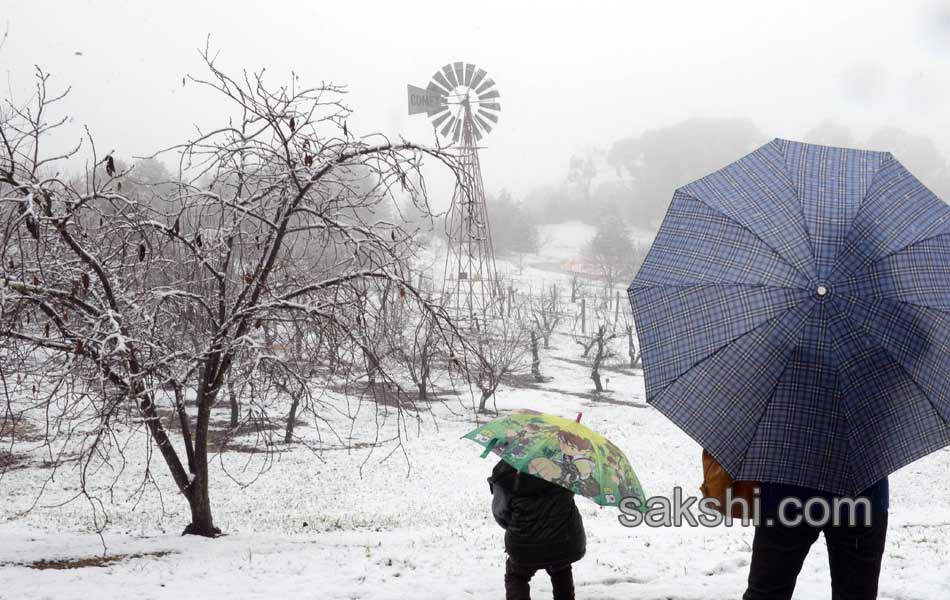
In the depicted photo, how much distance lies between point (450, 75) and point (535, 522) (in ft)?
86.1

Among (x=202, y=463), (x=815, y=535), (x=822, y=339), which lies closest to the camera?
(x=822, y=339)

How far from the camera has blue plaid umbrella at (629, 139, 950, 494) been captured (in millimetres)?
2332

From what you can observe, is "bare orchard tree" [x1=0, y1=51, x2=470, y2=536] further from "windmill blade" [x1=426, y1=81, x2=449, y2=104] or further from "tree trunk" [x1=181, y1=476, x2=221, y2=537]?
"windmill blade" [x1=426, y1=81, x2=449, y2=104]

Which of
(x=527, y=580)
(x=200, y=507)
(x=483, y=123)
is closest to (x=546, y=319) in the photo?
(x=483, y=123)

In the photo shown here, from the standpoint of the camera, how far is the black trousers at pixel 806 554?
2.42 m

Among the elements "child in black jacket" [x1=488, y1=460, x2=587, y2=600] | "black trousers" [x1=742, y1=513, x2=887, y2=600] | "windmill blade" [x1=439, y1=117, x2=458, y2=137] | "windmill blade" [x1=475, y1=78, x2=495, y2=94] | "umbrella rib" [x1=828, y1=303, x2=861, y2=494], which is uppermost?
"windmill blade" [x1=475, y1=78, x2=495, y2=94]

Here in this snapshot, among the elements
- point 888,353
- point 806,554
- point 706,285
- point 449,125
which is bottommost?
point 806,554

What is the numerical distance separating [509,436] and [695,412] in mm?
1407

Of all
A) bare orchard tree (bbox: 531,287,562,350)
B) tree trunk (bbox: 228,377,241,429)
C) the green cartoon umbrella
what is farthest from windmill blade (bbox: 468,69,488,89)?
the green cartoon umbrella

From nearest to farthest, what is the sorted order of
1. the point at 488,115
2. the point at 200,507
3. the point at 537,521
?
the point at 537,521, the point at 200,507, the point at 488,115

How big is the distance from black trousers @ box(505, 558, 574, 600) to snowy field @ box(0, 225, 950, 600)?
2.75 feet

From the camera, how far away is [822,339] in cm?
232

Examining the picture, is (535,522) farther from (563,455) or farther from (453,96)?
(453,96)

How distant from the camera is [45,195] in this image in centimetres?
500
